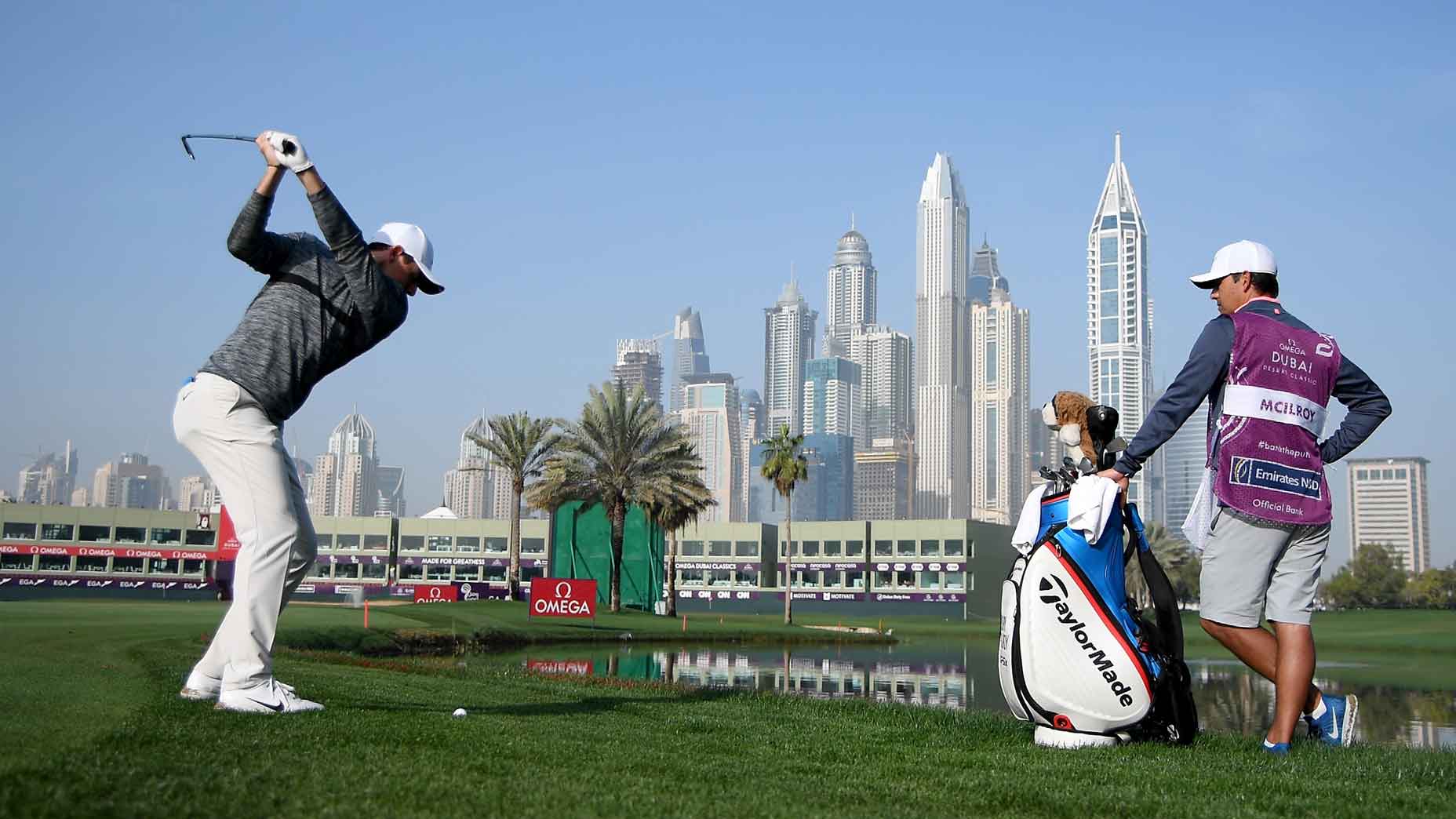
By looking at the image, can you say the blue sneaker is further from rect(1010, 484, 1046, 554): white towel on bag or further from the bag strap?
rect(1010, 484, 1046, 554): white towel on bag

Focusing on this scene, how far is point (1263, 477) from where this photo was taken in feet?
18.0

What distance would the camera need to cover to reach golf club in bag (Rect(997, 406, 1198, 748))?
526cm

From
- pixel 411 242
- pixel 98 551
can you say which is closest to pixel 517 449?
pixel 411 242

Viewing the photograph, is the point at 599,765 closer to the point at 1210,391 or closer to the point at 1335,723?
the point at 1210,391

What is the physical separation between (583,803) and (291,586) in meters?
2.41

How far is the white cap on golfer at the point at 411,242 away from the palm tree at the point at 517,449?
142 ft

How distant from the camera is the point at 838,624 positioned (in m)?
57.3

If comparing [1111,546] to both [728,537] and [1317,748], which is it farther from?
[728,537]

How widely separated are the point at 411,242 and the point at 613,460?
42.2 metres

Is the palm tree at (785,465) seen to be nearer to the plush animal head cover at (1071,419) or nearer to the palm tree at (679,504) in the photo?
the palm tree at (679,504)

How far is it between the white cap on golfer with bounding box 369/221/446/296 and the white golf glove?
1.74ft

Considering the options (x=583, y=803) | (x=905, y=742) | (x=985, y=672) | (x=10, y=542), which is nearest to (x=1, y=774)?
(x=583, y=803)

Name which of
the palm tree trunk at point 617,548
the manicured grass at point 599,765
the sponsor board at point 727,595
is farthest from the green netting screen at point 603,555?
the manicured grass at point 599,765

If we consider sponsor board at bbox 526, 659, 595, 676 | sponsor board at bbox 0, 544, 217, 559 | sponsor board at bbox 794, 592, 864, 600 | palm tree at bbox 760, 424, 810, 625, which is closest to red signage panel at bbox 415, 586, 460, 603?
palm tree at bbox 760, 424, 810, 625
